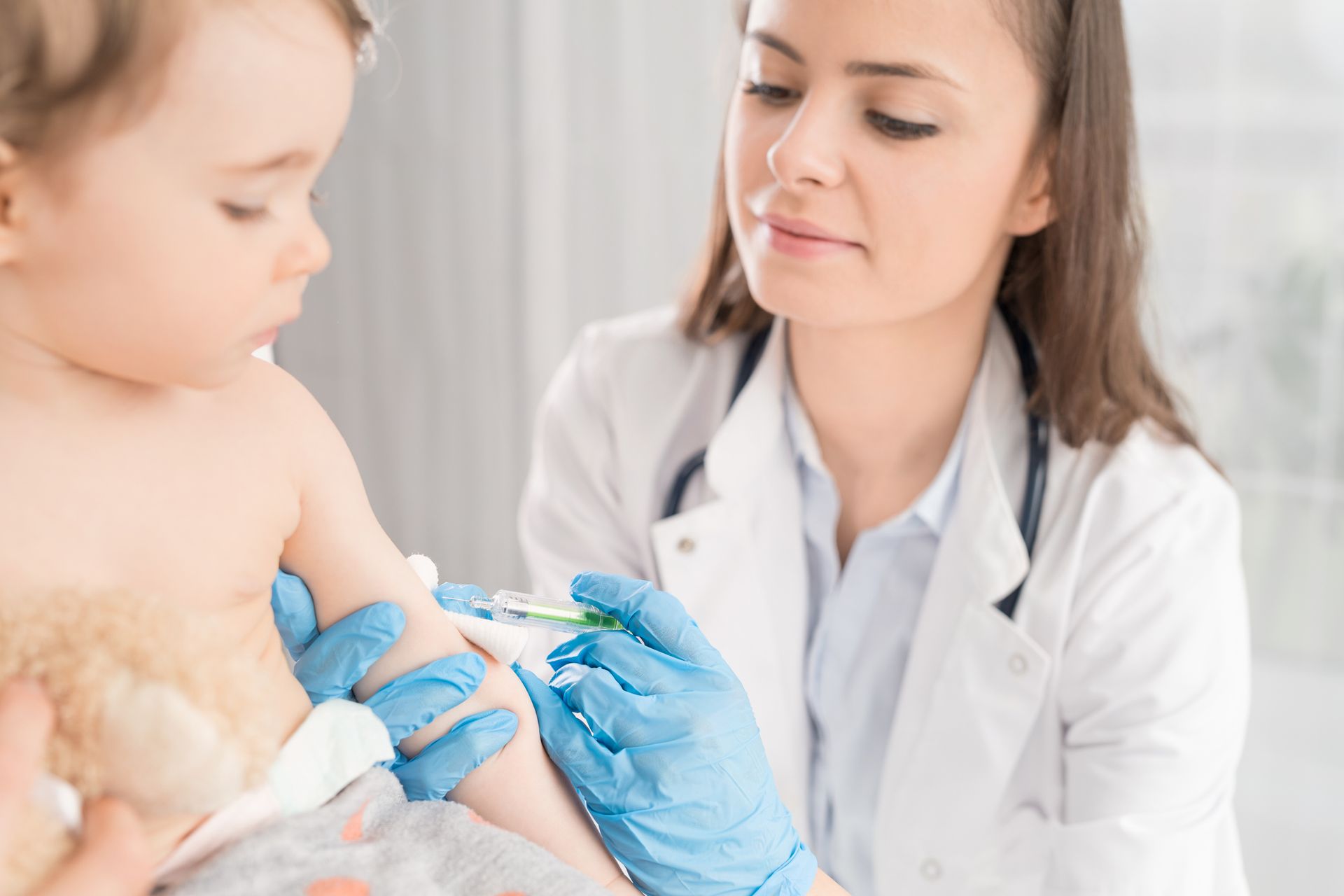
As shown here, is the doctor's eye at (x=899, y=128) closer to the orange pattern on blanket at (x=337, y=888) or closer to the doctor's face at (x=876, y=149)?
the doctor's face at (x=876, y=149)

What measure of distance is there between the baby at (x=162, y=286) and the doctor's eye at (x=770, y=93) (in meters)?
0.81

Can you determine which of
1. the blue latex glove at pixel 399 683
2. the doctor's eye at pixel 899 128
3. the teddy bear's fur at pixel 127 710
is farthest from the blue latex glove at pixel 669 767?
the doctor's eye at pixel 899 128

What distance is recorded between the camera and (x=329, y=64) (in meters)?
0.57

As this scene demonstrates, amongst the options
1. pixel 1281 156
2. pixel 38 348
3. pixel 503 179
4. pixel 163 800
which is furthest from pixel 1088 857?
pixel 503 179

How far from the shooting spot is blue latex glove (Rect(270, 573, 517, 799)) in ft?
2.47

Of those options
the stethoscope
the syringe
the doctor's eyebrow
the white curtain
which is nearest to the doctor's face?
the doctor's eyebrow

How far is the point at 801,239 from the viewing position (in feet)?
4.36

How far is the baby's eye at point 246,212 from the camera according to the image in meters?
0.56

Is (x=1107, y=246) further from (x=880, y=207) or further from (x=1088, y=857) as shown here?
(x=1088, y=857)

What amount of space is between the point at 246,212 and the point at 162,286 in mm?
54

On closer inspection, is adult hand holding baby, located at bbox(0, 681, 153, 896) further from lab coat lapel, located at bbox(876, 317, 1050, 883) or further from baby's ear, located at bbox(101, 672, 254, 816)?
lab coat lapel, located at bbox(876, 317, 1050, 883)

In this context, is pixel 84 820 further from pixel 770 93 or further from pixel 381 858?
pixel 770 93

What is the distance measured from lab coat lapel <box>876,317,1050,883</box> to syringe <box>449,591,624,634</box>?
1.87 feet

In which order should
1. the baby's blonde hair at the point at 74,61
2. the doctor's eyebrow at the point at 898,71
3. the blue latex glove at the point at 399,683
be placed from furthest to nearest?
the doctor's eyebrow at the point at 898,71, the blue latex glove at the point at 399,683, the baby's blonde hair at the point at 74,61
